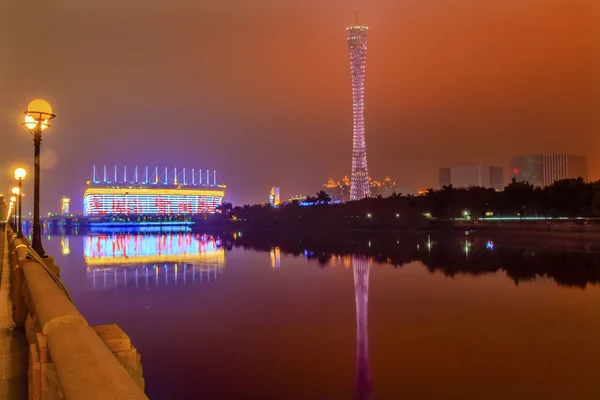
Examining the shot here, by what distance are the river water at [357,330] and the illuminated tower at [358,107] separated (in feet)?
273

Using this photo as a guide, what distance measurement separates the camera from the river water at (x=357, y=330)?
10.4 meters

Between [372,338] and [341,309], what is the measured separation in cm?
439

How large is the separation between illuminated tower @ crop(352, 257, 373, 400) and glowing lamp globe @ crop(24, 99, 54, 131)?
343 inches

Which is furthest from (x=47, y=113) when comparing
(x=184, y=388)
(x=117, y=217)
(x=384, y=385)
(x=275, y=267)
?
(x=117, y=217)

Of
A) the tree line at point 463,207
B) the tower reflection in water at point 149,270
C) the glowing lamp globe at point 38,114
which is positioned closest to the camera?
the glowing lamp globe at point 38,114

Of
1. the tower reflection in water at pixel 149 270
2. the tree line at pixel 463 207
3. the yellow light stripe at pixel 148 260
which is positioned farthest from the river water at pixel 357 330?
the tree line at pixel 463 207

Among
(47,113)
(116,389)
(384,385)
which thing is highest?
(47,113)

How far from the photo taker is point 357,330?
1499 cm

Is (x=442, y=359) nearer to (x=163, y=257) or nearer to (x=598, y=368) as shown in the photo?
(x=598, y=368)

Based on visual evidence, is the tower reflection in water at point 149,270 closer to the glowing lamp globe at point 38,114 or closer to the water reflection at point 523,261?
the water reflection at point 523,261

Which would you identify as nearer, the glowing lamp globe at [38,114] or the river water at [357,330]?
the river water at [357,330]

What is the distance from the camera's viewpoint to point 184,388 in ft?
33.9

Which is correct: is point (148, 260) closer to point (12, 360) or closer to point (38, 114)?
point (38, 114)

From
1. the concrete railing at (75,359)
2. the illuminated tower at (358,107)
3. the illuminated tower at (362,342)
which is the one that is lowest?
the illuminated tower at (362,342)
